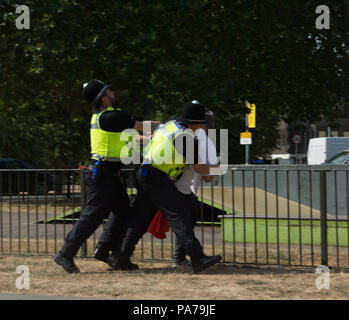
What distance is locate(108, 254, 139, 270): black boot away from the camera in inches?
305

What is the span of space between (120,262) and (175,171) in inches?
48.1

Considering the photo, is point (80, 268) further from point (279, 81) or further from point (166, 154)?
point (279, 81)

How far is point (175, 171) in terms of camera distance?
745cm

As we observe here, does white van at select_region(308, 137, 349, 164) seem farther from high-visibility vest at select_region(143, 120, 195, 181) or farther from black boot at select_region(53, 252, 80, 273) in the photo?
black boot at select_region(53, 252, 80, 273)

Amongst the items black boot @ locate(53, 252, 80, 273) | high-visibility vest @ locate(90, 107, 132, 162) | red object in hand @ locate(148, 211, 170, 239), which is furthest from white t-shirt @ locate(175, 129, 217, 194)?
black boot @ locate(53, 252, 80, 273)

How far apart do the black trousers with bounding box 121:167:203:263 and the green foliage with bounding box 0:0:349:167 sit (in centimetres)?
899

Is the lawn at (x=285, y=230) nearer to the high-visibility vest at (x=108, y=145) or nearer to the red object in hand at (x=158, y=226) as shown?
the red object in hand at (x=158, y=226)

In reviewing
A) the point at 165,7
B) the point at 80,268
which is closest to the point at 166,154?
the point at 80,268

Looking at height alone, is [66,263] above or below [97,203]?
below

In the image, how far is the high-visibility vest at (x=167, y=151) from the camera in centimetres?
733

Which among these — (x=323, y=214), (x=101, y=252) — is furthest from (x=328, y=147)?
(x=101, y=252)

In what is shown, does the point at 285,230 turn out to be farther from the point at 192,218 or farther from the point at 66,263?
the point at 66,263

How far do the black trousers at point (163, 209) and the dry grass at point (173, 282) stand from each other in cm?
35
